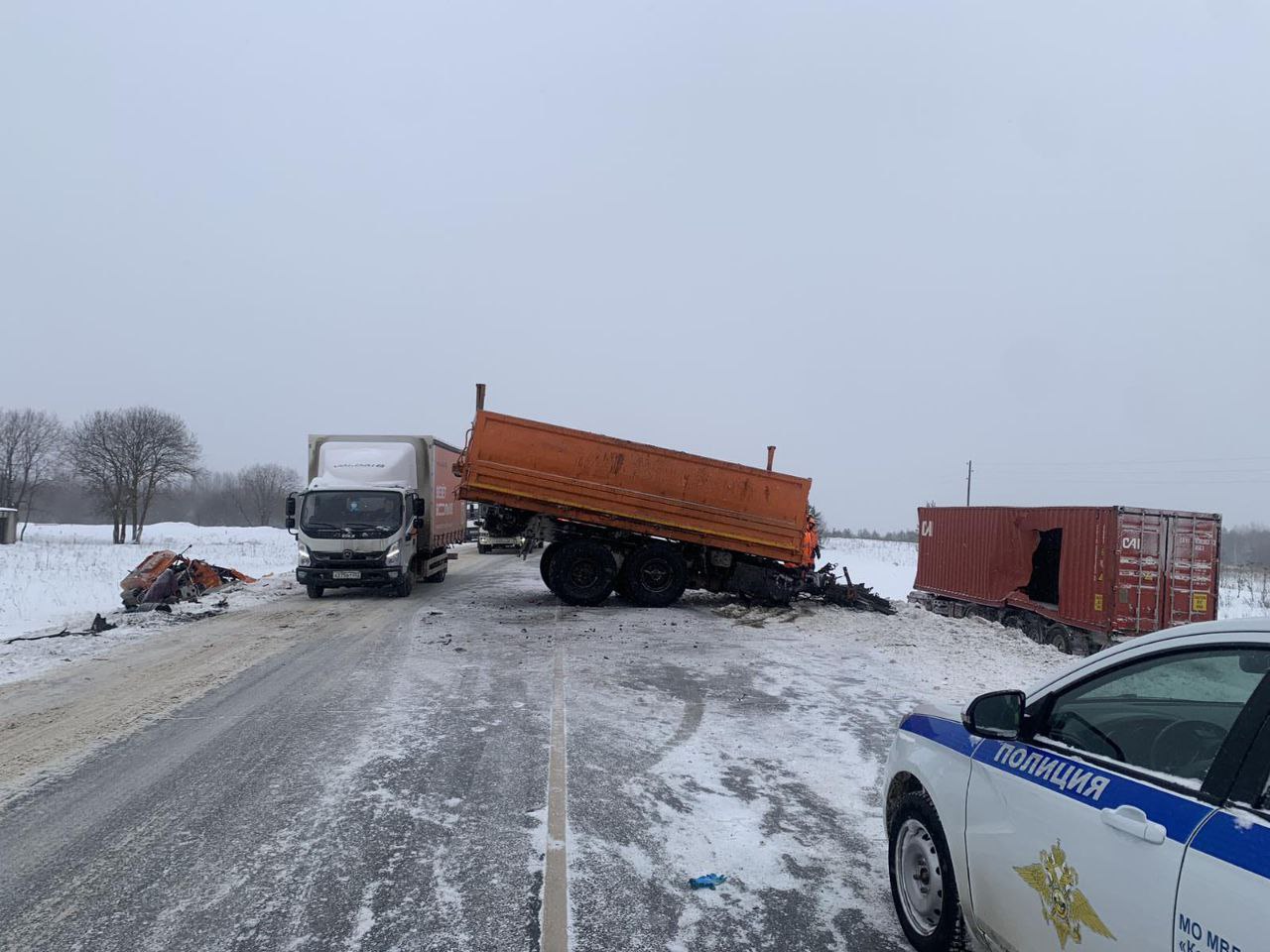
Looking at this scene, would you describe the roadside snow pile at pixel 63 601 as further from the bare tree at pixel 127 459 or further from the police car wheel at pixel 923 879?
the bare tree at pixel 127 459

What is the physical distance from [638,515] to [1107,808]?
12790 millimetres

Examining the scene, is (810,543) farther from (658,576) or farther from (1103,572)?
(1103,572)

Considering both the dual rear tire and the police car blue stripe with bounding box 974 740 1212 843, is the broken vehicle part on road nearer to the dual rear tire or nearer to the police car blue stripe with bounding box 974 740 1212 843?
the dual rear tire

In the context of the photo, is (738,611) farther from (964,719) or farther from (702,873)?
(964,719)

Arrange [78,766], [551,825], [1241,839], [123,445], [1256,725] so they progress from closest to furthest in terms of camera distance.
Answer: [1241,839], [1256,725], [551,825], [78,766], [123,445]

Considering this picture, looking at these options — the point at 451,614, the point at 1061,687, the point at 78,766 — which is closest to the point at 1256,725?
the point at 1061,687

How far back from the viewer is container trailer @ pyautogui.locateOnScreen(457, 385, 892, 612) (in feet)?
48.9

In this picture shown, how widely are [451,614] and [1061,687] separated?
12.2 metres

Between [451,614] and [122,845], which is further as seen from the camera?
[451,614]

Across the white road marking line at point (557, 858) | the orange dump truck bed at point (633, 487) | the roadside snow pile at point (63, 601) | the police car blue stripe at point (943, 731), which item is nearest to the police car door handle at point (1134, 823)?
the police car blue stripe at point (943, 731)

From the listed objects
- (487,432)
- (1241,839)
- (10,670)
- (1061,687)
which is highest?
(487,432)

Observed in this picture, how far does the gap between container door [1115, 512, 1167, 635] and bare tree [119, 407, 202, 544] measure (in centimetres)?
4828

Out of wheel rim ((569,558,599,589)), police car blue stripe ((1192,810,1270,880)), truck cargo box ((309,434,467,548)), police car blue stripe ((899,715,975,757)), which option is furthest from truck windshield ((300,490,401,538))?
police car blue stripe ((1192,810,1270,880))

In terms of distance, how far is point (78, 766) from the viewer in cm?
569
